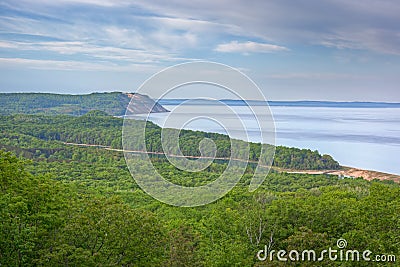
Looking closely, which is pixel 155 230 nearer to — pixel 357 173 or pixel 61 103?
pixel 357 173

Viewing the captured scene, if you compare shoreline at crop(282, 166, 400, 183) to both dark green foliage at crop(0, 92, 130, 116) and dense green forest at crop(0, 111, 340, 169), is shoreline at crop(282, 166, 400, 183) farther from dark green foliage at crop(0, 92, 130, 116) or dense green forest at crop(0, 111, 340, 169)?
dark green foliage at crop(0, 92, 130, 116)

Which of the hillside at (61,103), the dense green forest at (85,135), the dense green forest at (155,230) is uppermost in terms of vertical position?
the hillside at (61,103)

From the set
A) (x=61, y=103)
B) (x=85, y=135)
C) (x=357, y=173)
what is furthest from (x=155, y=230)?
(x=61, y=103)

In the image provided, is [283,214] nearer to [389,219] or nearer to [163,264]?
[389,219]

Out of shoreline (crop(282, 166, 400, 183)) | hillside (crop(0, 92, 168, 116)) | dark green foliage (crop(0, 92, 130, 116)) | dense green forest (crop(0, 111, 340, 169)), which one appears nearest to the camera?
shoreline (crop(282, 166, 400, 183))

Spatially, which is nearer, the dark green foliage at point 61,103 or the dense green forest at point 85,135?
the dense green forest at point 85,135

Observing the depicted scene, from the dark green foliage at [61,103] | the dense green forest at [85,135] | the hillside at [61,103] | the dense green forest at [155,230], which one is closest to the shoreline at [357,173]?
the dense green forest at [85,135]

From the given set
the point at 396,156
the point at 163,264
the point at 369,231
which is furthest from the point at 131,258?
the point at 396,156

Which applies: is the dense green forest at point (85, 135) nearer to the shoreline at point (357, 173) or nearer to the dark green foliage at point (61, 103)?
the shoreline at point (357, 173)

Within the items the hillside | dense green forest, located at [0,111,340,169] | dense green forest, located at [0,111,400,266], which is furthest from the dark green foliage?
dense green forest, located at [0,111,400,266]
